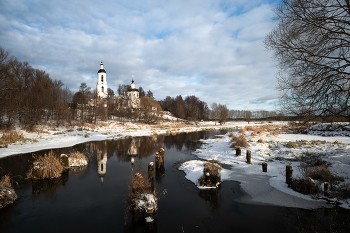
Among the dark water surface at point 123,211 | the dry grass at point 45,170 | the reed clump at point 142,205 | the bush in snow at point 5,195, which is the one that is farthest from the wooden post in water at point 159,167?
the bush in snow at point 5,195

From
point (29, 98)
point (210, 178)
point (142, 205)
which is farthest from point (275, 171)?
point (29, 98)

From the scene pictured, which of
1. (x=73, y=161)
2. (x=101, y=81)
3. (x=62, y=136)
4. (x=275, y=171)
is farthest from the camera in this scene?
(x=101, y=81)

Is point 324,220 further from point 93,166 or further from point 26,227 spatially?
point 93,166

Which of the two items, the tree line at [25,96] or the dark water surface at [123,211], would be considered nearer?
the dark water surface at [123,211]

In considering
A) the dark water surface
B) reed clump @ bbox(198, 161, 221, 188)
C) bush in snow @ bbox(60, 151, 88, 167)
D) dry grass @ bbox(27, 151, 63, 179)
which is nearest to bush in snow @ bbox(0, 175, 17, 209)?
the dark water surface

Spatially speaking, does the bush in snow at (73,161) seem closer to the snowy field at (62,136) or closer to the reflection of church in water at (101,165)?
the reflection of church in water at (101,165)

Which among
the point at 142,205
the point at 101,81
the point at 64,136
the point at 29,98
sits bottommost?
the point at 142,205

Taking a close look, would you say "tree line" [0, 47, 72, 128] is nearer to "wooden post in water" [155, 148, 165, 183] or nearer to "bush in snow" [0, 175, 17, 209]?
"bush in snow" [0, 175, 17, 209]

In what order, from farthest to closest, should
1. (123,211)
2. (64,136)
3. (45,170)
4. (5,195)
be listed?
(64,136)
(45,170)
(5,195)
(123,211)

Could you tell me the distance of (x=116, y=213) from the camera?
19.5 ft

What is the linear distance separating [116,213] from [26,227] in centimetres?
268

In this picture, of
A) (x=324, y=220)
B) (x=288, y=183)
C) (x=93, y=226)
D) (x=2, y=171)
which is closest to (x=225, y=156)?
(x=288, y=183)

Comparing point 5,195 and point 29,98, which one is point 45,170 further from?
point 29,98

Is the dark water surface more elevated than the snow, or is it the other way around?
the snow
